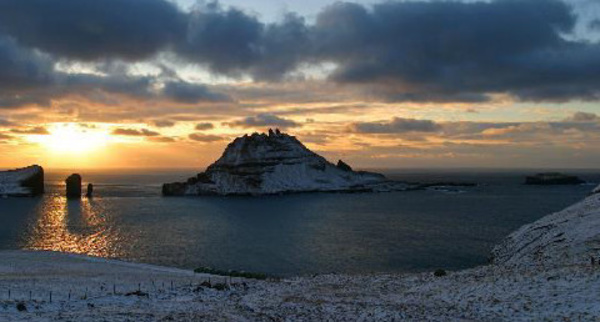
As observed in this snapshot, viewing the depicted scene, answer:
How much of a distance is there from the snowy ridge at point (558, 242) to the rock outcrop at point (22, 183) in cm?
16880

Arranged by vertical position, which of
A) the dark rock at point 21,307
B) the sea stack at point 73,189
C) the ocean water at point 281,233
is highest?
the sea stack at point 73,189

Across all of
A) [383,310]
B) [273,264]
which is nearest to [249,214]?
[273,264]

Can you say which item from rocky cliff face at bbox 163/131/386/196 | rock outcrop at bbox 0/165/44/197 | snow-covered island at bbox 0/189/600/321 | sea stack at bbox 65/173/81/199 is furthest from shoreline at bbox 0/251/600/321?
rock outcrop at bbox 0/165/44/197

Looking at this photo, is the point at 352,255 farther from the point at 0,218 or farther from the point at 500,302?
the point at 0,218

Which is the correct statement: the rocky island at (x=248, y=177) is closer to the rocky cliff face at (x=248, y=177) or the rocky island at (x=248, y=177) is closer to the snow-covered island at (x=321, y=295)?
the rocky cliff face at (x=248, y=177)

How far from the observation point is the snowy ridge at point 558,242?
1698 inches

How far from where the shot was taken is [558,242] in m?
48.7

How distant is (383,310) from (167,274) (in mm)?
22685

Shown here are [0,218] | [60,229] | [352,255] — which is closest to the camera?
[352,255]

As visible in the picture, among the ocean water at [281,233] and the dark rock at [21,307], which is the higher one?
the dark rock at [21,307]

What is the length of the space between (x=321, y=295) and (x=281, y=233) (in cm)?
5281

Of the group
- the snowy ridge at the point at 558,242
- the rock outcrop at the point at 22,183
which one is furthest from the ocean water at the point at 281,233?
the rock outcrop at the point at 22,183

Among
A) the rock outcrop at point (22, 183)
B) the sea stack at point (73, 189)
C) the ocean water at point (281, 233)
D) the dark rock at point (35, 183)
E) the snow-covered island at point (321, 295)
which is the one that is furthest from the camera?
the dark rock at point (35, 183)

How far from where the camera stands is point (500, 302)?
2930 cm
